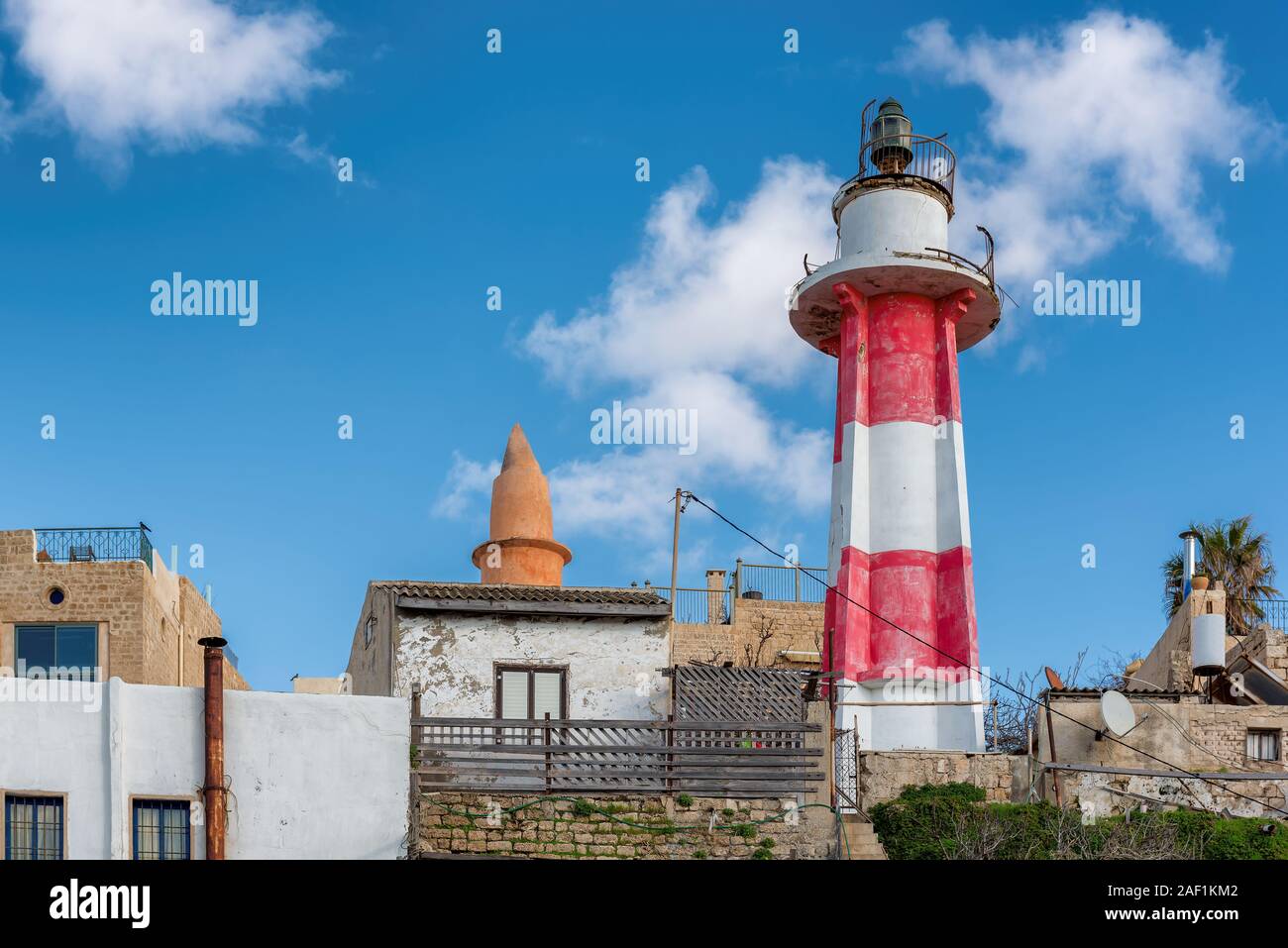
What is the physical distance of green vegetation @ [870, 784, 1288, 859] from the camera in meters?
29.3

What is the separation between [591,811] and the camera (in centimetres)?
2748

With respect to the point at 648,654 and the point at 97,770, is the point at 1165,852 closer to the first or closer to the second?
the point at 648,654

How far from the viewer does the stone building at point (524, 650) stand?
3039cm

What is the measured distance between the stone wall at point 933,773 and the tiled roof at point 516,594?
4.75m

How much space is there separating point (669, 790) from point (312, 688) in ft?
34.0

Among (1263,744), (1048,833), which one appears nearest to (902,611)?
(1263,744)

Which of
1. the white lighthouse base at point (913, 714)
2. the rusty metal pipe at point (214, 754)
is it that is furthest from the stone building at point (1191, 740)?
the rusty metal pipe at point (214, 754)

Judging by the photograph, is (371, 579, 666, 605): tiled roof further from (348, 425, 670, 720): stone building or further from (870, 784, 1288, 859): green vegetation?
(870, 784, 1288, 859): green vegetation

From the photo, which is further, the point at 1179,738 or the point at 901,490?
the point at 901,490

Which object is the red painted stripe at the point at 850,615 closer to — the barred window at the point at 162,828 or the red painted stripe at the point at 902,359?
the red painted stripe at the point at 902,359

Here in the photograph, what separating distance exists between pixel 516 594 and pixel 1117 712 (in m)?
10.8

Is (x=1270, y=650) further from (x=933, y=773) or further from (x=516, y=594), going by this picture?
(x=516, y=594)

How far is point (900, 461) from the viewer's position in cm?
3769
